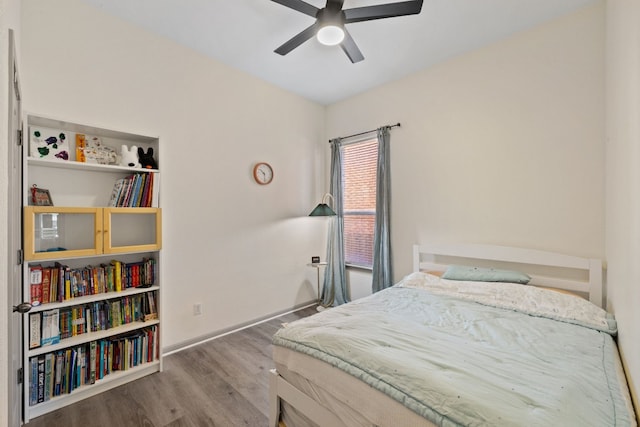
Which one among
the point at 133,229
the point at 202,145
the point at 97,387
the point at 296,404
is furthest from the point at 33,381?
the point at 202,145

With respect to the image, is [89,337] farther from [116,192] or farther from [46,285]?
[116,192]

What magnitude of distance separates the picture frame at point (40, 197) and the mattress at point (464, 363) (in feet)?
6.06

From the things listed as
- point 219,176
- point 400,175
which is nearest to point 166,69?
point 219,176

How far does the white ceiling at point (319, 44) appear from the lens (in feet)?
7.06

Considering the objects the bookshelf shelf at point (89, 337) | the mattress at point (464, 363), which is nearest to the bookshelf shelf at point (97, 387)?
the bookshelf shelf at point (89, 337)

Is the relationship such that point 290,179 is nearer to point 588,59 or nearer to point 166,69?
point 166,69

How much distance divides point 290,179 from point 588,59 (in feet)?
9.80

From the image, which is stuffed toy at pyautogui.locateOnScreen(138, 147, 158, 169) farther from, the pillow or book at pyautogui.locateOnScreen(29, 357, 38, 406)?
the pillow

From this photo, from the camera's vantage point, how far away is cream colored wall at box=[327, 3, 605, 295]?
84.6 inches

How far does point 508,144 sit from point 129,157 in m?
3.25

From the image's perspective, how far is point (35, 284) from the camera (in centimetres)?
174

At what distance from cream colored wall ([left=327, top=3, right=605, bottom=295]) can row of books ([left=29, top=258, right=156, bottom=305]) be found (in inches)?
102

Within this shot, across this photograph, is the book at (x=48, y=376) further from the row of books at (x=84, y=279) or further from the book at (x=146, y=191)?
the book at (x=146, y=191)

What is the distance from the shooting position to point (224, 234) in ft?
9.71
